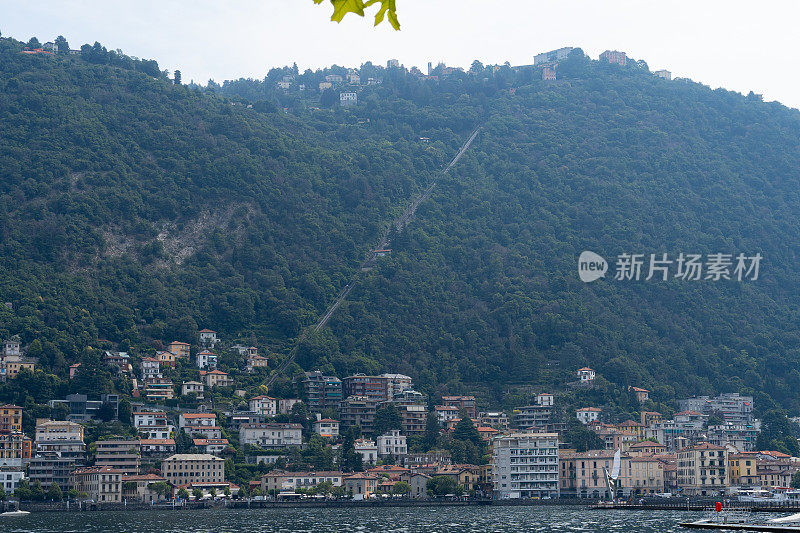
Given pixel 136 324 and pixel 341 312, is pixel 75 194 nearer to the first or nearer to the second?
pixel 136 324

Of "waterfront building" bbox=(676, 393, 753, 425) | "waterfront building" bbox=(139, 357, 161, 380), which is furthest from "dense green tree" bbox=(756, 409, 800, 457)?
"waterfront building" bbox=(139, 357, 161, 380)

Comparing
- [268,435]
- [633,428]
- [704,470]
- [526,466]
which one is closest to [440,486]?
[526,466]

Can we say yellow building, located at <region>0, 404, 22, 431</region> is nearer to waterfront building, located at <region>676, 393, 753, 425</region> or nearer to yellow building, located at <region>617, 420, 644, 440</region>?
yellow building, located at <region>617, 420, 644, 440</region>

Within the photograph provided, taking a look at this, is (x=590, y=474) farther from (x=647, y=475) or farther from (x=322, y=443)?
(x=322, y=443)

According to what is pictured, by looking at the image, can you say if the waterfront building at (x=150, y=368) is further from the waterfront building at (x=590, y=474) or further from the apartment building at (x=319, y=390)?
the waterfront building at (x=590, y=474)

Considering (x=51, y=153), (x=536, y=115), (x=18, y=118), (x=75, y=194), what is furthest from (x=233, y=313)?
(x=536, y=115)

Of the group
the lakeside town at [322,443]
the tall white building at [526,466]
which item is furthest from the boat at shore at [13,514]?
the tall white building at [526,466]

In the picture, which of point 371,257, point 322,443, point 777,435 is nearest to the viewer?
point 322,443
